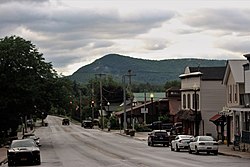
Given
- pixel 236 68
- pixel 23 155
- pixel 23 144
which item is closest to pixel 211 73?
pixel 236 68

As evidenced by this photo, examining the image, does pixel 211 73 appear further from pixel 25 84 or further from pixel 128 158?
pixel 128 158

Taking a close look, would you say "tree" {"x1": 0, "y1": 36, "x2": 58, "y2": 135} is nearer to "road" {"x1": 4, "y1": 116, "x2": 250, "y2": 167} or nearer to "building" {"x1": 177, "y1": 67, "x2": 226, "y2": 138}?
"road" {"x1": 4, "y1": 116, "x2": 250, "y2": 167}

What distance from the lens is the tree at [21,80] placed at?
61094 mm

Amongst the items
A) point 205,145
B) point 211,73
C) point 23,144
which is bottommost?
point 205,145

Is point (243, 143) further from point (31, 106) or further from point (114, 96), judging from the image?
point (114, 96)

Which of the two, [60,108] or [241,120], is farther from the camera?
[60,108]

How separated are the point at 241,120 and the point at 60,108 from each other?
24.2 meters

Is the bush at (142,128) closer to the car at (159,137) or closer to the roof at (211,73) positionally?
the roof at (211,73)

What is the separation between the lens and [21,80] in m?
61.5

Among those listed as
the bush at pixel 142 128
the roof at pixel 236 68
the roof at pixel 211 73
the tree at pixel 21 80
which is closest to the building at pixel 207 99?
the roof at pixel 211 73

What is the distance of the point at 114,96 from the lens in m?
178

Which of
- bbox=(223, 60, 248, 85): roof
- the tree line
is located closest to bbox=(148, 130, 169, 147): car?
bbox=(223, 60, 248, 85): roof

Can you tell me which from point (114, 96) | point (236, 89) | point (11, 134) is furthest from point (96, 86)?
point (236, 89)

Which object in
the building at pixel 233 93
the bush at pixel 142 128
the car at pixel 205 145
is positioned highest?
the building at pixel 233 93
